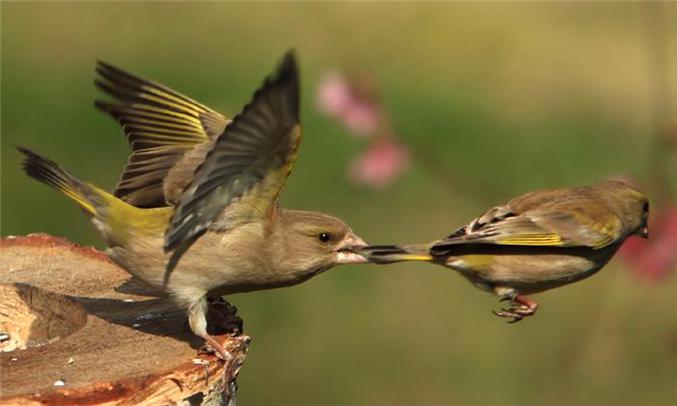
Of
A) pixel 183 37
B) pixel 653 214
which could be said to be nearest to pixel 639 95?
pixel 183 37

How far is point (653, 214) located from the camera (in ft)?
25.9

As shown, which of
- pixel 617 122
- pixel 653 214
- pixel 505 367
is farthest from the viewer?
pixel 617 122

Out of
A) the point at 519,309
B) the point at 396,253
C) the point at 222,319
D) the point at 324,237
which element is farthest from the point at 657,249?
the point at 222,319

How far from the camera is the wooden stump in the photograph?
5301 millimetres

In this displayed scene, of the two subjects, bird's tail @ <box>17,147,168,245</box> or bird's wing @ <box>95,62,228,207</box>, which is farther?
bird's wing @ <box>95,62,228,207</box>

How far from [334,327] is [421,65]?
5240 mm

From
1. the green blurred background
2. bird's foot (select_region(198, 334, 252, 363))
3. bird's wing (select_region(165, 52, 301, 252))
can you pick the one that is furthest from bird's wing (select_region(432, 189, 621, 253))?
the green blurred background

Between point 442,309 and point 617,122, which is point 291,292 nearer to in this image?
point 442,309

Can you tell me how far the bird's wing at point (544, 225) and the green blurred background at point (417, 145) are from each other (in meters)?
1.43

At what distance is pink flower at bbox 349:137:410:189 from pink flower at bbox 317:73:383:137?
137 mm

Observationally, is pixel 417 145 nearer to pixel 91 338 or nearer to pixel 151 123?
pixel 151 123

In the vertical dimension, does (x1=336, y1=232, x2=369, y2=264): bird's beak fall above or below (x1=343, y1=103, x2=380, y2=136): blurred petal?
below

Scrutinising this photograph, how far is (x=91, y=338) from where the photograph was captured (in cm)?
590

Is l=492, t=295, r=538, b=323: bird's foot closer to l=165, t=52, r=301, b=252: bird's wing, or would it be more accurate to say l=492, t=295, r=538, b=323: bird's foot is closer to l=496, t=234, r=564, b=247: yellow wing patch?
l=496, t=234, r=564, b=247: yellow wing patch
